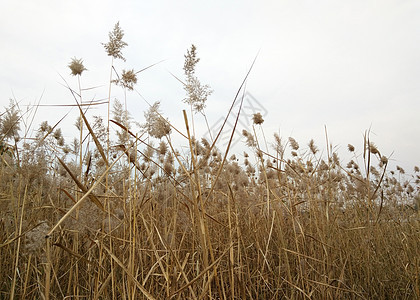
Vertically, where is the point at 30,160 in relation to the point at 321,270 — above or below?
above

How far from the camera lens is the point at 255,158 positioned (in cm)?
A: 243

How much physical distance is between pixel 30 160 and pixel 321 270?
1835mm

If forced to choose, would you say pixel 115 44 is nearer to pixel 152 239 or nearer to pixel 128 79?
pixel 128 79

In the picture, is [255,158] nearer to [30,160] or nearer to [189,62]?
[189,62]

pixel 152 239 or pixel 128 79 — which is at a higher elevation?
pixel 128 79

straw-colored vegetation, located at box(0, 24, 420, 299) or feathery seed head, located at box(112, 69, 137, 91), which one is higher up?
feathery seed head, located at box(112, 69, 137, 91)

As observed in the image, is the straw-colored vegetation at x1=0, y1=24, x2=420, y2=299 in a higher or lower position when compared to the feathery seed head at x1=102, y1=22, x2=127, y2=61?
lower

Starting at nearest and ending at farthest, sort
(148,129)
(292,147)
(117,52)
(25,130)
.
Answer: (148,129) < (117,52) < (25,130) < (292,147)

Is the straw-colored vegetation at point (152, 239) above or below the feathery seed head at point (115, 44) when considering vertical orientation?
below

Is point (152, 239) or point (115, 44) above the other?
point (115, 44)

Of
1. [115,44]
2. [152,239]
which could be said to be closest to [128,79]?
[115,44]

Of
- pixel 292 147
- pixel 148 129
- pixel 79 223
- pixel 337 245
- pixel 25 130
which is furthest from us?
pixel 292 147

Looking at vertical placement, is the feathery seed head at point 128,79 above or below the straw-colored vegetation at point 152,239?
above

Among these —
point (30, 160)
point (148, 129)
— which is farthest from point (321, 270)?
point (30, 160)
